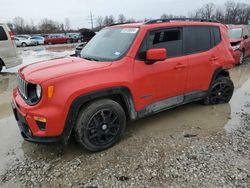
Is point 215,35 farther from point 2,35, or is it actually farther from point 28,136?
point 2,35

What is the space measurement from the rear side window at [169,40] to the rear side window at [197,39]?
0.58 feet

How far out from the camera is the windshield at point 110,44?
3.73 metres

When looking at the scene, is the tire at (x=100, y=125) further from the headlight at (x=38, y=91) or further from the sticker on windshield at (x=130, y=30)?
the sticker on windshield at (x=130, y=30)

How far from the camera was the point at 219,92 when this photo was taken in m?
5.20

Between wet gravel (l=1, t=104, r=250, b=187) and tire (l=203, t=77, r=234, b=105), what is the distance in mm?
1436

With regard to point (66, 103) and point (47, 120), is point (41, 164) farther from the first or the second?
point (66, 103)

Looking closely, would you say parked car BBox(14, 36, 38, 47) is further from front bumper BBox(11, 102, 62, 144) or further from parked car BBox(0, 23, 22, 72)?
front bumper BBox(11, 102, 62, 144)

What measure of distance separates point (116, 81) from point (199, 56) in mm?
1940

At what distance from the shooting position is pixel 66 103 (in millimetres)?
3010

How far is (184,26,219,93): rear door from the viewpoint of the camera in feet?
14.3

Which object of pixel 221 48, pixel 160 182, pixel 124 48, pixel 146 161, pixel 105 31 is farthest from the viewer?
pixel 221 48

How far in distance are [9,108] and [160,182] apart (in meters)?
4.21

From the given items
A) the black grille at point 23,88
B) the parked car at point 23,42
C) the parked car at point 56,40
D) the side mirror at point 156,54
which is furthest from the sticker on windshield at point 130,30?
the parked car at point 56,40

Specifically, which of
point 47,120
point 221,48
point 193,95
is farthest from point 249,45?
point 47,120
